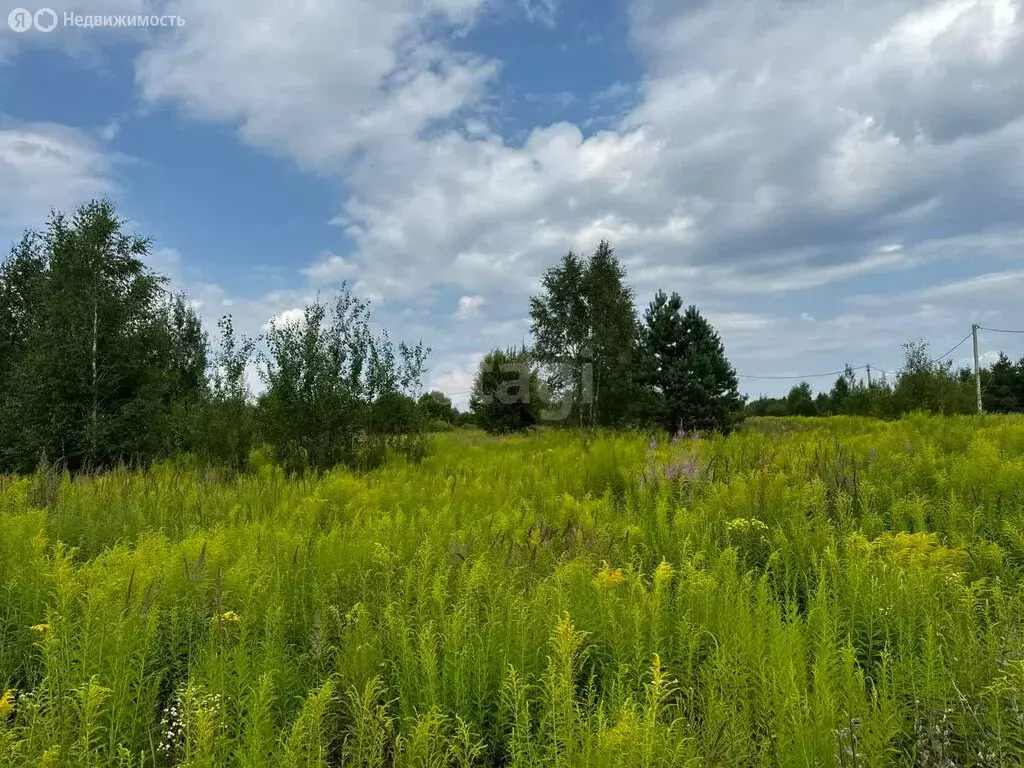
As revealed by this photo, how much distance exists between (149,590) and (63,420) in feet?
52.3

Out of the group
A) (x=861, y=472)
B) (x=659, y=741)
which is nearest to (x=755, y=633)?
(x=659, y=741)

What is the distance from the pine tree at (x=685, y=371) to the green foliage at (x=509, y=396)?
847cm

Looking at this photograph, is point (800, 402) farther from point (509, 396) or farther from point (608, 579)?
point (608, 579)

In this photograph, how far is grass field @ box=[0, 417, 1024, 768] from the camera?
A: 1.85 m

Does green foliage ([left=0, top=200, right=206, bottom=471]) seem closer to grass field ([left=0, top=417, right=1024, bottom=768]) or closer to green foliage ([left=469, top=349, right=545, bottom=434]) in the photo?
grass field ([left=0, top=417, right=1024, bottom=768])

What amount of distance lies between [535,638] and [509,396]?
31.7 metres

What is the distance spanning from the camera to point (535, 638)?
259 centimetres

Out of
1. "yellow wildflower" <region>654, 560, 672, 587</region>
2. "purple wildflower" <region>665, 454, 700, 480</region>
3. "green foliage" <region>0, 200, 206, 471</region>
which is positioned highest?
"green foliage" <region>0, 200, 206, 471</region>

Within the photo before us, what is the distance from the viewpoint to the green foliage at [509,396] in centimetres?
3293

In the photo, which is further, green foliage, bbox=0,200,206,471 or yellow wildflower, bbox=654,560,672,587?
green foliage, bbox=0,200,206,471

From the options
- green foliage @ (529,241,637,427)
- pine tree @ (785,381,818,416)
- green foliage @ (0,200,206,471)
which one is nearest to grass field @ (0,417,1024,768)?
green foliage @ (0,200,206,471)

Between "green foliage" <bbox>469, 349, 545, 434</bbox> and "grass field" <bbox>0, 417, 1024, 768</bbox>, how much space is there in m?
26.9

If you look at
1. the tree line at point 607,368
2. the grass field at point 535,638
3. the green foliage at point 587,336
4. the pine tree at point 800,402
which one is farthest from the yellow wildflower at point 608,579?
the pine tree at point 800,402

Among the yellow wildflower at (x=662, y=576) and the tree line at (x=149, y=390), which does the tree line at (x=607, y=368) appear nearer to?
the tree line at (x=149, y=390)
